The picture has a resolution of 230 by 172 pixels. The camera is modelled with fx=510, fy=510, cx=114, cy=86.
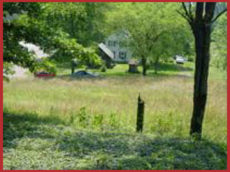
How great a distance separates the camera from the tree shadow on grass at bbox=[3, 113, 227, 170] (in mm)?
7311

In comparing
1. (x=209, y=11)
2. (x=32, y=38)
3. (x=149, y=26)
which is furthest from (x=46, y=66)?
(x=149, y=26)

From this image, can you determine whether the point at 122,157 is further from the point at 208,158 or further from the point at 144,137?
the point at 144,137

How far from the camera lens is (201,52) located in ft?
35.2

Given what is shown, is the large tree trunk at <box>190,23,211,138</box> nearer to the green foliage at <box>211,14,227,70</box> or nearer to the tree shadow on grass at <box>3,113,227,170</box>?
the tree shadow on grass at <box>3,113,227,170</box>

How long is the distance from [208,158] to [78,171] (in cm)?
240

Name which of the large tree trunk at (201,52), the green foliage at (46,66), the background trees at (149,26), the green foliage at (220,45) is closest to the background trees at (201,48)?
the large tree trunk at (201,52)

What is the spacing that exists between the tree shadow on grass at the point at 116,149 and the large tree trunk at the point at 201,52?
4.61 ft

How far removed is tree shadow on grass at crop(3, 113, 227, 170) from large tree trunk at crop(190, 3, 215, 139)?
1.41 metres

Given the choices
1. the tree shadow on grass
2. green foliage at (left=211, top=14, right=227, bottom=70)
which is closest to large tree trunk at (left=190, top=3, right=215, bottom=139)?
the tree shadow on grass

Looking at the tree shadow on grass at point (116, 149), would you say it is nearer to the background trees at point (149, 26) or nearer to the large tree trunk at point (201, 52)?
the large tree trunk at point (201, 52)

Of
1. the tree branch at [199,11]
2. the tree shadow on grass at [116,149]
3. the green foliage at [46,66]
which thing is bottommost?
the tree shadow on grass at [116,149]

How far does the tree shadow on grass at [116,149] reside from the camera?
288 inches

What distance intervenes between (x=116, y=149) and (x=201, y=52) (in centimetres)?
342

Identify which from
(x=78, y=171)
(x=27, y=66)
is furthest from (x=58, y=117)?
(x=78, y=171)
